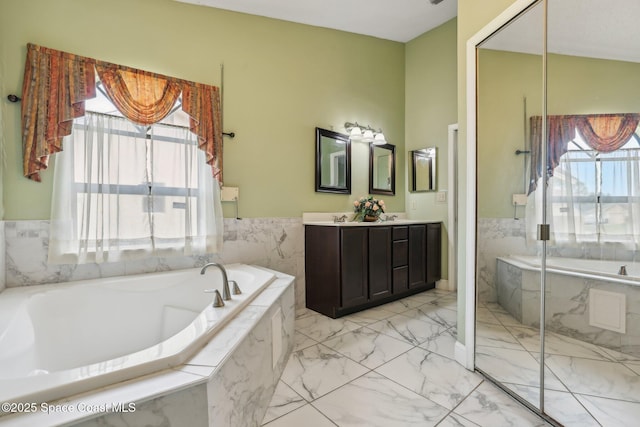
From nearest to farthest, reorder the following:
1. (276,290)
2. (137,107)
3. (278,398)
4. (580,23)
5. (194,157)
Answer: (580,23) → (278,398) → (276,290) → (137,107) → (194,157)

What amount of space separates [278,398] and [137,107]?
209 cm

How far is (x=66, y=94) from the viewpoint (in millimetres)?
1838

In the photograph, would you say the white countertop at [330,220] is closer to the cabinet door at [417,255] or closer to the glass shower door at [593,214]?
the cabinet door at [417,255]

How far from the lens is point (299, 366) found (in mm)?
1808

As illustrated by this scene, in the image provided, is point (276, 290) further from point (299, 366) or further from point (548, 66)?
point (548, 66)

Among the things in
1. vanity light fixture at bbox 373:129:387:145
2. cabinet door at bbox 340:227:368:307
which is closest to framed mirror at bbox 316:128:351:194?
vanity light fixture at bbox 373:129:387:145

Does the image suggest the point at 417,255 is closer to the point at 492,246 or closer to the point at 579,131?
the point at 492,246

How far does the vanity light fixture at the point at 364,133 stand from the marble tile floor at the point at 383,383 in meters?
2.02

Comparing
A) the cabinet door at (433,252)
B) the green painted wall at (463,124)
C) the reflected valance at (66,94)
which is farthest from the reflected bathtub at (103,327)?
the cabinet door at (433,252)

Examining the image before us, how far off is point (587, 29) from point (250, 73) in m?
2.32

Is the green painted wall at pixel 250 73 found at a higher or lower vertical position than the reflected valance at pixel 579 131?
higher

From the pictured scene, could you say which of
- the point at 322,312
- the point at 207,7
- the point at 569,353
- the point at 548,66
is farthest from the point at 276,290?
the point at 207,7

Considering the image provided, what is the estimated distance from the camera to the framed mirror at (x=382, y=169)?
355cm

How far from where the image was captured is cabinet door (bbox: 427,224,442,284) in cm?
342
